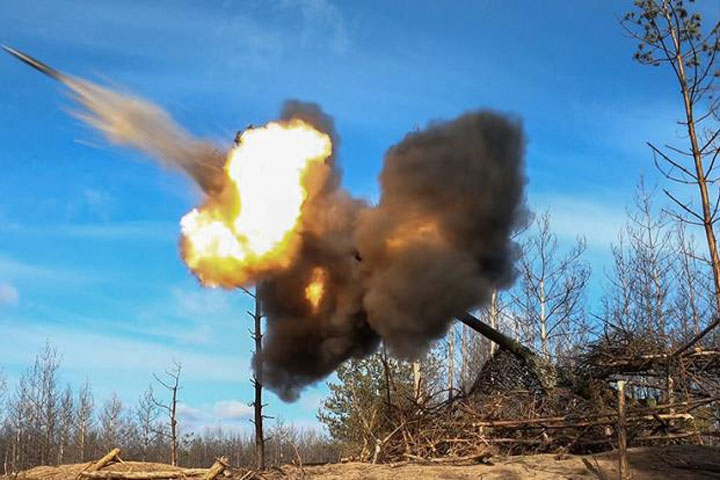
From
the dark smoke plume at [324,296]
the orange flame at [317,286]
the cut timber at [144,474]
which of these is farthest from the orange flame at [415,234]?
the cut timber at [144,474]

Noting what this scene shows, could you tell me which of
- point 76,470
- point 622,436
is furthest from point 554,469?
point 76,470

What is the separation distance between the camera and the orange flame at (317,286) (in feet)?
47.9

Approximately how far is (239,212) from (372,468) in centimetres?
586

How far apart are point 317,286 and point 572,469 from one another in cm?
634

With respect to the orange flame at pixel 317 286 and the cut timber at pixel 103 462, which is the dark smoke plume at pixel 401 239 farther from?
the cut timber at pixel 103 462

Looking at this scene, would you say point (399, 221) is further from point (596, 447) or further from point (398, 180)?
point (596, 447)

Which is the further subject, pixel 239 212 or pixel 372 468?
pixel 239 212

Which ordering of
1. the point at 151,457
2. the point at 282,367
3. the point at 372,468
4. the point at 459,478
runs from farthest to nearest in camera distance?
the point at 151,457
the point at 282,367
the point at 372,468
the point at 459,478

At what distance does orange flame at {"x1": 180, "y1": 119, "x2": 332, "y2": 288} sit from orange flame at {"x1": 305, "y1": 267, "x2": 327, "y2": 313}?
69 centimetres

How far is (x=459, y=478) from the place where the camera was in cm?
1095

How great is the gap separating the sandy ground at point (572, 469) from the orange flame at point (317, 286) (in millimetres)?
3801

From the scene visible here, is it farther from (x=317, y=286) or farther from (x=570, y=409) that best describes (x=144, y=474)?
(x=570, y=409)

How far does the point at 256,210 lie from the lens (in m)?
14.1

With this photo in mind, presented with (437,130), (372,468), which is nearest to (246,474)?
(372,468)
